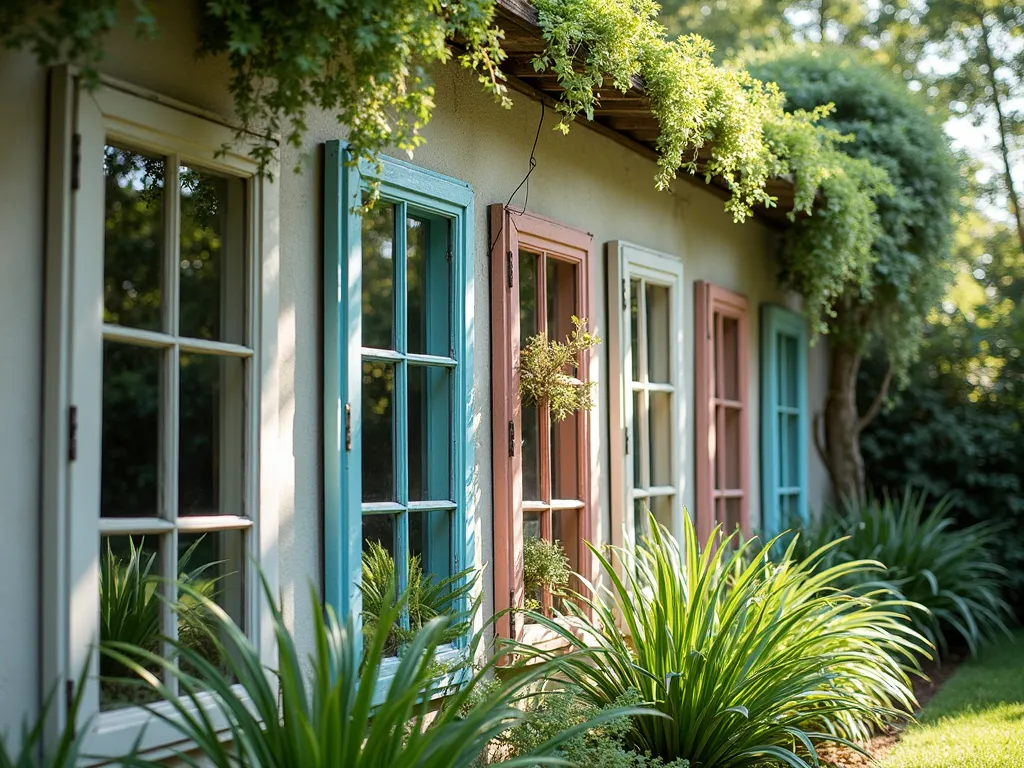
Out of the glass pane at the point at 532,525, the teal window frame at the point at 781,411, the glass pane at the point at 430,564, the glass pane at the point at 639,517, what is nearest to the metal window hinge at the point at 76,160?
the glass pane at the point at 430,564

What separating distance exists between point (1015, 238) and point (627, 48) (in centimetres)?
1069

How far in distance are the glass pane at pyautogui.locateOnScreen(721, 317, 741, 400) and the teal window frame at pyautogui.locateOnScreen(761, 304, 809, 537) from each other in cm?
40

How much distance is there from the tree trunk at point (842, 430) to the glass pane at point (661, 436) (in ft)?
10.1

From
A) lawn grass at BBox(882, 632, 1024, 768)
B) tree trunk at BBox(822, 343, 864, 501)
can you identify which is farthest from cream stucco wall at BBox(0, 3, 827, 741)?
tree trunk at BBox(822, 343, 864, 501)

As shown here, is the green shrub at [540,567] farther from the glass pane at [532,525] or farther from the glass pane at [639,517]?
the glass pane at [639,517]

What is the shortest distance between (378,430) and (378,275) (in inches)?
159

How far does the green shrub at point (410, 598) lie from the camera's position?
372cm

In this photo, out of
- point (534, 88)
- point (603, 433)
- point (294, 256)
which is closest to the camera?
point (294, 256)

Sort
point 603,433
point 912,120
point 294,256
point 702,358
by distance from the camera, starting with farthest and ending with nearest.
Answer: point 912,120 < point 702,358 < point 603,433 < point 294,256

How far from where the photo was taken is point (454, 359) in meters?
4.15

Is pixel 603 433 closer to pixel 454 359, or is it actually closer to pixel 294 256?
pixel 454 359

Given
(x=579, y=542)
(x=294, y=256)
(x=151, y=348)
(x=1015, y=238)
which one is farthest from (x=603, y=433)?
(x=1015, y=238)

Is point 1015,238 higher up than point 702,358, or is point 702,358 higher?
point 1015,238

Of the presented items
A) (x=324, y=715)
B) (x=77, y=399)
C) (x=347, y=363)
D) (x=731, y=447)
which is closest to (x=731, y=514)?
(x=731, y=447)
